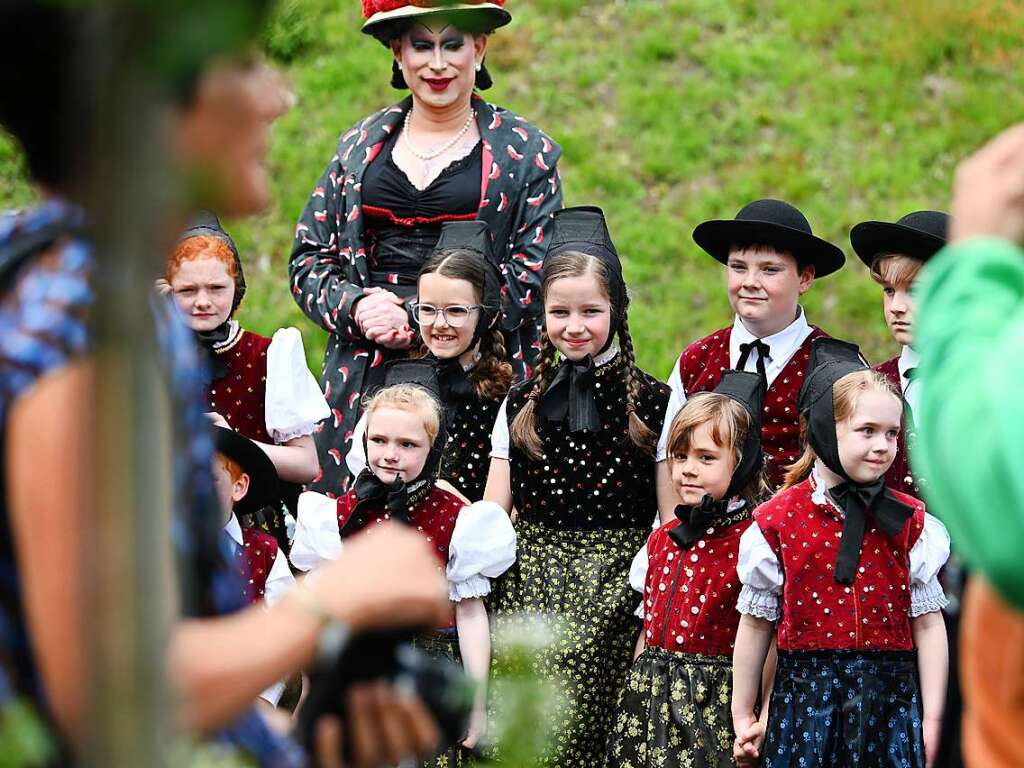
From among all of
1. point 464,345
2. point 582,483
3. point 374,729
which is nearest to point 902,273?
point 582,483

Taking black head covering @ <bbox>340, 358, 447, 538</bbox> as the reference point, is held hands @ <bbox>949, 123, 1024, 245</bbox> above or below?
above

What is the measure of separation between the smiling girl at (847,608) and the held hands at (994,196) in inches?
114

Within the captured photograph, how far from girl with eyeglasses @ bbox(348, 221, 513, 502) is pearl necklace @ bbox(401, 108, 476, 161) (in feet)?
1.31

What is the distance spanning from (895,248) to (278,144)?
5.58m

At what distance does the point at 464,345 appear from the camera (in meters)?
5.36

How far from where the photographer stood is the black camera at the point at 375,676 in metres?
Result: 1.36

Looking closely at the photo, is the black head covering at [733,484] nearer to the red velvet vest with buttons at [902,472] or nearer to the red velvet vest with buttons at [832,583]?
the red velvet vest with buttons at [832,583]

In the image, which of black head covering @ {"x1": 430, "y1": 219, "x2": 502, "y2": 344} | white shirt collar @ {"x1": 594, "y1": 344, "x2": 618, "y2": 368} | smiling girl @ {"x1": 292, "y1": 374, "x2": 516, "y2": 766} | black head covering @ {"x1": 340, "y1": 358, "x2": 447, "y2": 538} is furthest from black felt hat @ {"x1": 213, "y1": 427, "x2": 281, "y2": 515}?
white shirt collar @ {"x1": 594, "y1": 344, "x2": 618, "y2": 368}

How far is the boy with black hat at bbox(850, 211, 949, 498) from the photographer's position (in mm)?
4887

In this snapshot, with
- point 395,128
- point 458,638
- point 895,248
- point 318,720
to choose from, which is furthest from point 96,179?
point 395,128

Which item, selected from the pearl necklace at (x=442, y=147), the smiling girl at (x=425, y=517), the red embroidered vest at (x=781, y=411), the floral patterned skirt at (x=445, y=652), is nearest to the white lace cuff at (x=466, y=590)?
the smiling girl at (x=425, y=517)

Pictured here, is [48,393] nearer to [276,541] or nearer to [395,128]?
[276,541]

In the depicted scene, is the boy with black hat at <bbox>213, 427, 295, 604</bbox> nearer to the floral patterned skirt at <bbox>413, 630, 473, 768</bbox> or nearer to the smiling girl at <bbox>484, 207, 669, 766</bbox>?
the floral patterned skirt at <bbox>413, 630, 473, 768</bbox>

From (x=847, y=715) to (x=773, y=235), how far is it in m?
1.74
